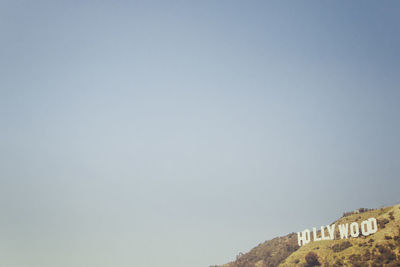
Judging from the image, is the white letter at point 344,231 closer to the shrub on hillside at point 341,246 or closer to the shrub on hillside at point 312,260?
the shrub on hillside at point 341,246

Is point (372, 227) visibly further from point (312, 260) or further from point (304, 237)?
point (304, 237)

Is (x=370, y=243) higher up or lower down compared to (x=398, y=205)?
lower down

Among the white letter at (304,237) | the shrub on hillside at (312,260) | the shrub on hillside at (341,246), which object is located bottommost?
the shrub on hillside at (312,260)

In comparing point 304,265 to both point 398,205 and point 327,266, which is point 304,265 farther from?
point 398,205

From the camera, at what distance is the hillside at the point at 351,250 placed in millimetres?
54688

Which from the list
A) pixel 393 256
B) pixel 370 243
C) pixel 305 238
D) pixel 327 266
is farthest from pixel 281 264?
pixel 393 256

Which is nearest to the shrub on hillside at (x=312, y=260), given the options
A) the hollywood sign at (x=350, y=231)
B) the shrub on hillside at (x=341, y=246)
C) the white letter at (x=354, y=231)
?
the shrub on hillside at (x=341, y=246)

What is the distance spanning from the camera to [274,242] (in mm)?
93125

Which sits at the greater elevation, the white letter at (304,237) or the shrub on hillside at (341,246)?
the white letter at (304,237)

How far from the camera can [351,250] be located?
2375 inches

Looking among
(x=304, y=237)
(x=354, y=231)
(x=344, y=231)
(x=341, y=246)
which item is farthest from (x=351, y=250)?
(x=304, y=237)

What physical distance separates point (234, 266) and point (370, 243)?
3761 cm

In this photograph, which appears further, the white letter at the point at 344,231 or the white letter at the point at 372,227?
the white letter at the point at 344,231

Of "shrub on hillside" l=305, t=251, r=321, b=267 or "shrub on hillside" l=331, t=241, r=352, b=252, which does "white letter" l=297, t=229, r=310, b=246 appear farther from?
Answer: "shrub on hillside" l=331, t=241, r=352, b=252
